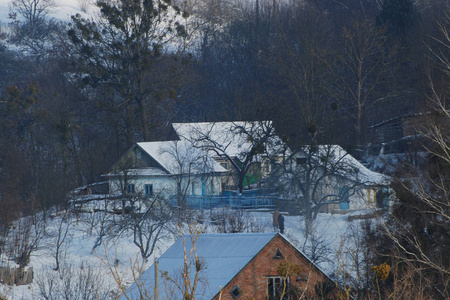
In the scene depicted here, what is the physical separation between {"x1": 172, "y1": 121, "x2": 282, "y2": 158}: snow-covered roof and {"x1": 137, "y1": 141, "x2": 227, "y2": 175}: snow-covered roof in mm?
578

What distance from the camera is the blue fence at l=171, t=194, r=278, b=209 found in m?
33.4

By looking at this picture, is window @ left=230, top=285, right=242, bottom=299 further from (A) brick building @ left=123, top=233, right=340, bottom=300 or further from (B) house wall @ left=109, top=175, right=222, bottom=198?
(B) house wall @ left=109, top=175, right=222, bottom=198

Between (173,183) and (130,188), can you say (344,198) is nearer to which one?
(173,183)

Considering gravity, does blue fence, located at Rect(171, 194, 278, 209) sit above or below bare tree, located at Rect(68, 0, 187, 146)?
below

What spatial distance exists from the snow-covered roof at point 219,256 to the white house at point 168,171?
40.9ft

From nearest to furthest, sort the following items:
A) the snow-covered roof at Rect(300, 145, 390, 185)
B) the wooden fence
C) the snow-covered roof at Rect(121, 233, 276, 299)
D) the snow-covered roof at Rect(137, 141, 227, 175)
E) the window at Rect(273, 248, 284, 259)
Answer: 1. the snow-covered roof at Rect(121, 233, 276, 299)
2. the window at Rect(273, 248, 284, 259)
3. the wooden fence
4. the snow-covered roof at Rect(300, 145, 390, 185)
5. the snow-covered roof at Rect(137, 141, 227, 175)

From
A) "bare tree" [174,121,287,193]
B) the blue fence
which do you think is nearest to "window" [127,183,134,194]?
the blue fence

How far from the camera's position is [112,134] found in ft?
148

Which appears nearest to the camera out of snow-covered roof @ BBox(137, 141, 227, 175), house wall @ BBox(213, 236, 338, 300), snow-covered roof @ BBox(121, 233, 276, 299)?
house wall @ BBox(213, 236, 338, 300)

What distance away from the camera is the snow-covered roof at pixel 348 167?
31.8m

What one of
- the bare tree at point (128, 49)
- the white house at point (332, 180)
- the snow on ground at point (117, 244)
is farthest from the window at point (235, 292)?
the bare tree at point (128, 49)

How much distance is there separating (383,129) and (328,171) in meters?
8.09

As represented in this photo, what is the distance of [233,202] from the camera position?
111 feet

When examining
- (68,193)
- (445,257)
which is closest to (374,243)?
(445,257)
